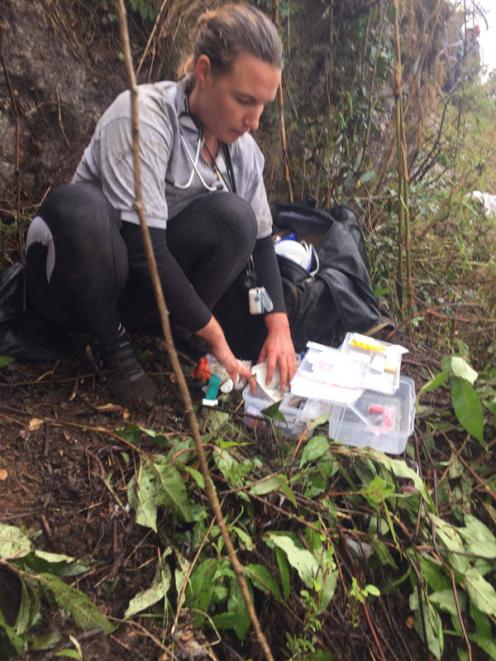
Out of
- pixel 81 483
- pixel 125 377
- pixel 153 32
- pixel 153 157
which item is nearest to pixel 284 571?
pixel 81 483

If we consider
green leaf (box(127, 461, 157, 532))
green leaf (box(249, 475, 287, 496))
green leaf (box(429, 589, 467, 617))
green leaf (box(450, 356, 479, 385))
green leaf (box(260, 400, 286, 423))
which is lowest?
green leaf (box(429, 589, 467, 617))

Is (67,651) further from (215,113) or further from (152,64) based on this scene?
(152,64)

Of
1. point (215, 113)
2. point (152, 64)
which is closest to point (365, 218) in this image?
point (152, 64)

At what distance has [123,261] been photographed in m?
1.52

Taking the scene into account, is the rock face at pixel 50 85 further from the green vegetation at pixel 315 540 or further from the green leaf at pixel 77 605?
the green leaf at pixel 77 605

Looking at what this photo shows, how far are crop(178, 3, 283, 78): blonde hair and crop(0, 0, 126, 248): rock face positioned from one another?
941 millimetres

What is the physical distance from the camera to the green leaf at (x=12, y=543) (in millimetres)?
1055

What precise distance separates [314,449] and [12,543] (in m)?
0.75

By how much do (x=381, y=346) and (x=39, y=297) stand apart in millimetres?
1107

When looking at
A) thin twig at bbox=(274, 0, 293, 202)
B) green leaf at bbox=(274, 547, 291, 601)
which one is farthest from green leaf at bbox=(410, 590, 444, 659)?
thin twig at bbox=(274, 0, 293, 202)

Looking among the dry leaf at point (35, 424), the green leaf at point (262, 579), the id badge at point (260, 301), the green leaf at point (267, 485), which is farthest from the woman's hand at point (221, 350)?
the green leaf at point (262, 579)

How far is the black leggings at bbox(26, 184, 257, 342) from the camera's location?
4.79 feet

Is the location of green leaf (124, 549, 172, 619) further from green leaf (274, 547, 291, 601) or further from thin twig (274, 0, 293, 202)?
thin twig (274, 0, 293, 202)

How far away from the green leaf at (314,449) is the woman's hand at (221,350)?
29cm
